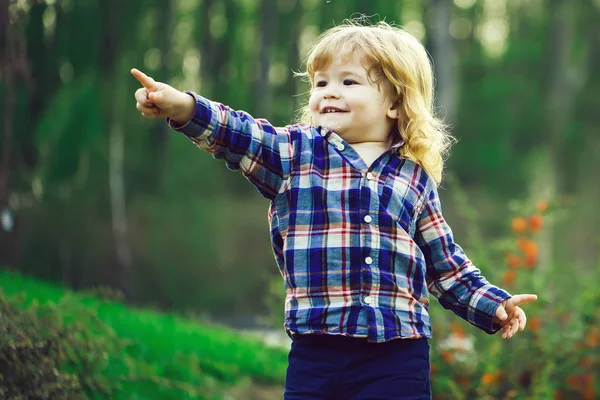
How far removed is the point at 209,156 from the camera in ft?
39.8

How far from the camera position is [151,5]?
13.0 m

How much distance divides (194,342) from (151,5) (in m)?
9.10

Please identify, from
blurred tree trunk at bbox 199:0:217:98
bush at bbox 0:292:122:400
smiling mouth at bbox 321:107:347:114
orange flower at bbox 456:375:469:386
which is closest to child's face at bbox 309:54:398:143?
smiling mouth at bbox 321:107:347:114

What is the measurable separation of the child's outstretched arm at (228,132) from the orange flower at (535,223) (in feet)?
8.77

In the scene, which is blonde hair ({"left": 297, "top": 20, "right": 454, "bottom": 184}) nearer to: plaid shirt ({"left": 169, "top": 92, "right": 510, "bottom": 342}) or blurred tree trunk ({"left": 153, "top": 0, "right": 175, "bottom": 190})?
plaid shirt ({"left": 169, "top": 92, "right": 510, "bottom": 342})

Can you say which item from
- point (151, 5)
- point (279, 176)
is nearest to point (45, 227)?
point (151, 5)

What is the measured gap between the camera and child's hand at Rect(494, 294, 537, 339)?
85.8 inches

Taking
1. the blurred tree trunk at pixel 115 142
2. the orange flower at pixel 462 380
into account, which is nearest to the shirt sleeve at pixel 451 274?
the orange flower at pixel 462 380

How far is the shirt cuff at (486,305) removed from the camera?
7.21 ft

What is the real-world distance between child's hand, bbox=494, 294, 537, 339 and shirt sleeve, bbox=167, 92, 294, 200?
66cm

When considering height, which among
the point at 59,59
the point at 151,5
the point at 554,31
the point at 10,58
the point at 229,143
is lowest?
the point at 229,143

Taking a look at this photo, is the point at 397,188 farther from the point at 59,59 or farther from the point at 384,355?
the point at 59,59

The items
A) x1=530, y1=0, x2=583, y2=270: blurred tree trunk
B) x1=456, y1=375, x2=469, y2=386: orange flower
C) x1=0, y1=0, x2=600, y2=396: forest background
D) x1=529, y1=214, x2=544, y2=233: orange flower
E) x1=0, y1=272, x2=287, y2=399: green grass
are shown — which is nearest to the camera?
x1=0, y1=272, x2=287, y2=399: green grass

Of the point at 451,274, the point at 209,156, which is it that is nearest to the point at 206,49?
the point at 209,156
